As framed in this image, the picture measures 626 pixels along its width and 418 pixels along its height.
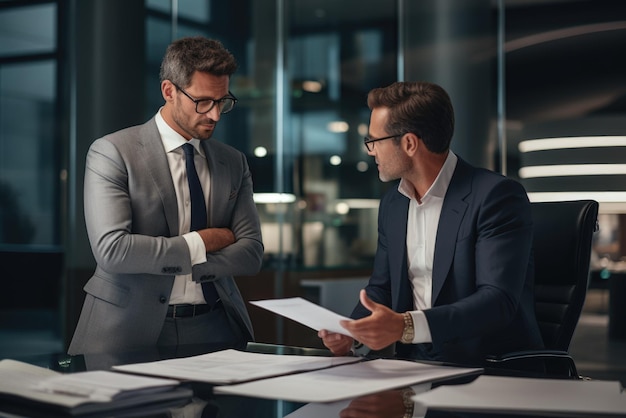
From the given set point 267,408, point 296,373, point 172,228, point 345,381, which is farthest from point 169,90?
point 267,408

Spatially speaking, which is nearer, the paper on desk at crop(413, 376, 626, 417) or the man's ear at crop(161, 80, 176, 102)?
the paper on desk at crop(413, 376, 626, 417)

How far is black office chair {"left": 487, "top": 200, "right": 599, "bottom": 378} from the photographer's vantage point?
2764 mm

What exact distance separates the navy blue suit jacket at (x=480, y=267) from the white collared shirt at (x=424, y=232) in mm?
35

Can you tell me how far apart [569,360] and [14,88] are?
563 centimetres

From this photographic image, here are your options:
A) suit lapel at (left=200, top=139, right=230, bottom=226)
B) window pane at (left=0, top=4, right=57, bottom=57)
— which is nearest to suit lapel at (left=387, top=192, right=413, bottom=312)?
suit lapel at (left=200, top=139, right=230, bottom=226)

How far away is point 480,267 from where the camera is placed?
239cm

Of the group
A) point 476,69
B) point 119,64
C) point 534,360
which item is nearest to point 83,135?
point 119,64

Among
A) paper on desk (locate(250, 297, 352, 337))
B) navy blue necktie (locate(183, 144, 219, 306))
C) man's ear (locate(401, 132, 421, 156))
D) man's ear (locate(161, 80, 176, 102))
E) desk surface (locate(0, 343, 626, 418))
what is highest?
man's ear (locate(161, 80, 176, 102))

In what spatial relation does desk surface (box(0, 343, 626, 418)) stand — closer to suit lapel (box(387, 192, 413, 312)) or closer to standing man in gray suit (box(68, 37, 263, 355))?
standing man in gray suit (box(68, 37, 263, 355))

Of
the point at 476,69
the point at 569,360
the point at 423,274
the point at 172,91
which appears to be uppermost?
the point at 476,69

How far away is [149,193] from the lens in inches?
104

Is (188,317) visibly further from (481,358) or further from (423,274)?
(481,358)

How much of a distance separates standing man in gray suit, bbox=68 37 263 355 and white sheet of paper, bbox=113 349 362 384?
321 millimetres

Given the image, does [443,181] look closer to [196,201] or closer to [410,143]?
[410,143]
